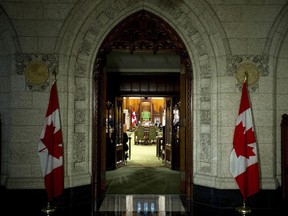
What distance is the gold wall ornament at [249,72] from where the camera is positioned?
14.8 feet

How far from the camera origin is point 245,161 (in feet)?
13.3

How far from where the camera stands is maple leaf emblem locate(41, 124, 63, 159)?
13.3ft

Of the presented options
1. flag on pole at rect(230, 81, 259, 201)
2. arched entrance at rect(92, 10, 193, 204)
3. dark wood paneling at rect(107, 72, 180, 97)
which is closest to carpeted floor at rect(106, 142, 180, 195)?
arched entrance at rect(92, 10, 193, 204)

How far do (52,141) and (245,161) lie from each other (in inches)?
→ 104

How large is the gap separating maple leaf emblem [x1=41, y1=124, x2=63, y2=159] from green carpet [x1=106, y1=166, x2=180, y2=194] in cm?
177

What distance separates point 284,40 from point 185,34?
1.55 meters

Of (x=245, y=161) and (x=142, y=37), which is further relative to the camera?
(x=142, y=37)

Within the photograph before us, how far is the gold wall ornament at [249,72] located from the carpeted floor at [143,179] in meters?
2.41

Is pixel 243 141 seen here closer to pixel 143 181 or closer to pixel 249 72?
pixel 249 72

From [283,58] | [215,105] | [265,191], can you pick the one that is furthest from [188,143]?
[283,58]

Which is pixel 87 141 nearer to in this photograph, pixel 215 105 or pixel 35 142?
pixel 35 142

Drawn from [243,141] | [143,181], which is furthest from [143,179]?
[243,141]

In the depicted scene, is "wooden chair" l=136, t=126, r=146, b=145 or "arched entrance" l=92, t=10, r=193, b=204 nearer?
"arched entrance" l=92, t=10, r=193, b=204

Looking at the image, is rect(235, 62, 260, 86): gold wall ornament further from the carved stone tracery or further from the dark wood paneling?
the dark wood paneling
